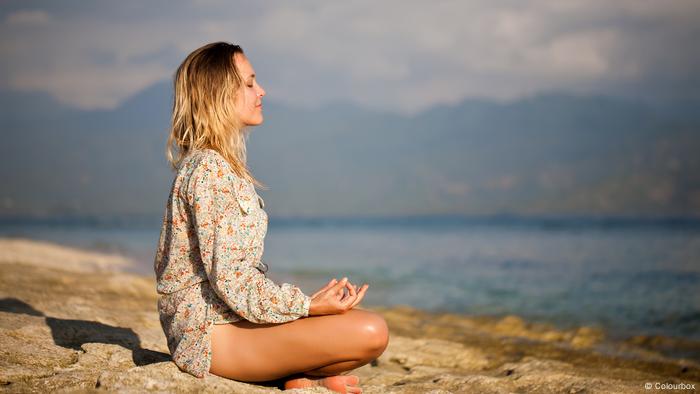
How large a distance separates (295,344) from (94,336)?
2450mm

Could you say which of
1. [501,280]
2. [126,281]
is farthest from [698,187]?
[126,281]

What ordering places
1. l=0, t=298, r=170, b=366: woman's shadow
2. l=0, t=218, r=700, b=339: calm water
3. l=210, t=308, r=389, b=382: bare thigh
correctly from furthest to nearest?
l=0, t=218, r=700, b=339: calm water < l=0, t=298, r=170, b=366: woman's shadow < l=210, t=308, r=389, b=382: bare thigh

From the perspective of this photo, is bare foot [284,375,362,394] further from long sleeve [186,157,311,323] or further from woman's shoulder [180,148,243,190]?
woman's shoulder [180,148,243,190]

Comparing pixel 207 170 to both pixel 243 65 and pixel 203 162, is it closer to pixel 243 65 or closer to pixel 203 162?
pixel 203 162

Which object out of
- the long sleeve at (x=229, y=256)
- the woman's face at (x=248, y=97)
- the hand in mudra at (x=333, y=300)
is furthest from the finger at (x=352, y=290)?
the woman's face at (x=248, y=97)

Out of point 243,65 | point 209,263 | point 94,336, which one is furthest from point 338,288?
point 94,336

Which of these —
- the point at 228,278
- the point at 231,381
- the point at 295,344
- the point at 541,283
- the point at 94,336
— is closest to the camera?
the point at 228,278

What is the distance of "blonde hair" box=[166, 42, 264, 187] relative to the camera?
3.45 metres

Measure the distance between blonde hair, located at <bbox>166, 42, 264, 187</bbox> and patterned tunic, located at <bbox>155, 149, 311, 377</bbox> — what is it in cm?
12

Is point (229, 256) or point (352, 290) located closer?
point (229, 256)

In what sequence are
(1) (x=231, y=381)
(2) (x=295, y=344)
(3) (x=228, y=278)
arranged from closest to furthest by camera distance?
(3) (x=228, y=278), (2) (x=295, y=344), (1) (x=231, y=381)

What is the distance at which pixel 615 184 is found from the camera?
592 feet

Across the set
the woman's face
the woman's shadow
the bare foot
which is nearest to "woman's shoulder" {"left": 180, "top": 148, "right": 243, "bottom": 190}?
the woman's face

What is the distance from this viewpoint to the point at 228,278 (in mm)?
3184
